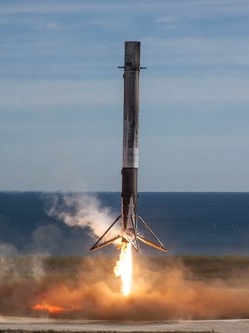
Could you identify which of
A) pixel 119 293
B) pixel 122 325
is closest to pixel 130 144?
pixel 119 293

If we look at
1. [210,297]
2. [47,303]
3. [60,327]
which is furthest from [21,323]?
[210,297]

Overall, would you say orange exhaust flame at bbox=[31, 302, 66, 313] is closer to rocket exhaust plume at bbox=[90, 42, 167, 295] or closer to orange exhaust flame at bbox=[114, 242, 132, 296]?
orange exhaust flame at bbox=[114, 242, 132, 296]

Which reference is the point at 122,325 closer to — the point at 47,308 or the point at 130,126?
the point at 47,308

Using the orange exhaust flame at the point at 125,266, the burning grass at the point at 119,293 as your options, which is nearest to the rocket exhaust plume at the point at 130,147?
the orange exhaust flame at the point at 125,266

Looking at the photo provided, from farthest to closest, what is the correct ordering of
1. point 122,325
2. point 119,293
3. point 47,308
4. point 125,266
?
point 119,293, point 125,266, point 47,308, point 122,325

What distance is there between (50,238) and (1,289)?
327 ft

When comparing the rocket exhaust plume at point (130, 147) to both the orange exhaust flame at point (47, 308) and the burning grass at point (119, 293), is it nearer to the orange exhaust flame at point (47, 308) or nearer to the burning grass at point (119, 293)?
the burning grass at point (119, 293)

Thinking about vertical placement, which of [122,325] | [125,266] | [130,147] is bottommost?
[122,325]

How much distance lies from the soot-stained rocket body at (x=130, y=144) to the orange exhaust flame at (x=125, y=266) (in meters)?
1.31

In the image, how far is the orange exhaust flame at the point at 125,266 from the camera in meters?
63.8

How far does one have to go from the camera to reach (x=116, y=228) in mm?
64938

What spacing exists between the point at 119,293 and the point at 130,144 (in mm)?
11082

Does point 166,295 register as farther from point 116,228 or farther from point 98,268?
point 98,268

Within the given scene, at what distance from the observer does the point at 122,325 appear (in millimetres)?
57781
